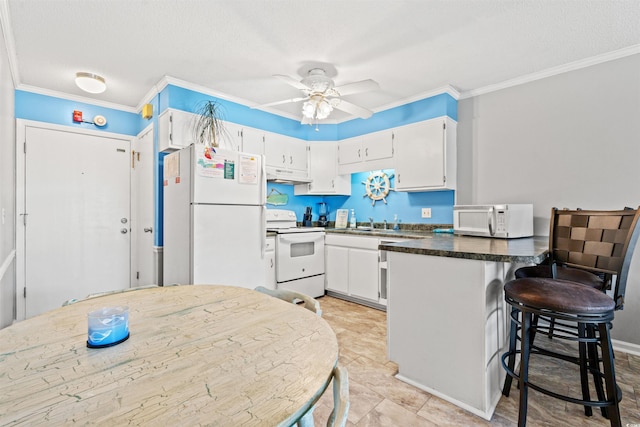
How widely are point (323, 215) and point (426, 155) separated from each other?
1844 millimetres

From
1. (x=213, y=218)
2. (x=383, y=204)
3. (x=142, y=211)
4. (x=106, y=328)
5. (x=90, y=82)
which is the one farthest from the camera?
(x=383, y=204)

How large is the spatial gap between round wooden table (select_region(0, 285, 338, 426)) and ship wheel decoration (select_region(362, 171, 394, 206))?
306 centimetres

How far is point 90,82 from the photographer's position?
2.82m

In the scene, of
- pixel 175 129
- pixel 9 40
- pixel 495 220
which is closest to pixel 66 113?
pixel 9 40

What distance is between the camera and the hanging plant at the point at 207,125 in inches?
123

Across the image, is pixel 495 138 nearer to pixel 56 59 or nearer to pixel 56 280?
pixel 56 59

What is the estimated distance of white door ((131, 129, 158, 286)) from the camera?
3283 mm

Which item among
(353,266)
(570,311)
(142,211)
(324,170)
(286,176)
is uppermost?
(324,170)

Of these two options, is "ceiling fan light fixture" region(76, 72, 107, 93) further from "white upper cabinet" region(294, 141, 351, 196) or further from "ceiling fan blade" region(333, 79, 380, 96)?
"white upper cabinet" region(294, 141, 351, 196)

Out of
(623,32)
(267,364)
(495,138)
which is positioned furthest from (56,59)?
(623,32)

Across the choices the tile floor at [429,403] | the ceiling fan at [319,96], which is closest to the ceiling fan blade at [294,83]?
the ceiling fan at [319,96]

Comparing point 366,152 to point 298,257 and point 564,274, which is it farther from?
point 564,274

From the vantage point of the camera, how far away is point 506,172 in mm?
3043

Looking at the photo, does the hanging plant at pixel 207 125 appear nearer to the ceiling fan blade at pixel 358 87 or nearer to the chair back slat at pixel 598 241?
the ceiling fan blade at pixel 358 87
